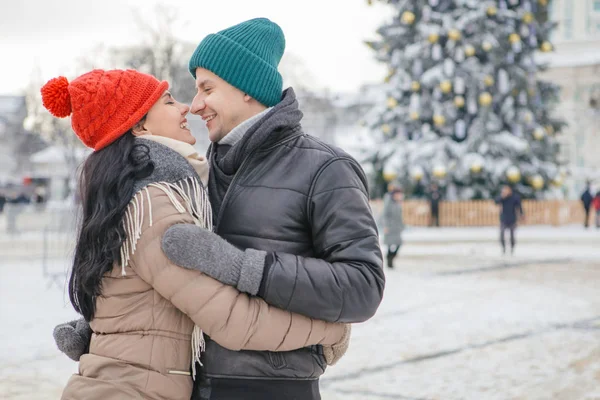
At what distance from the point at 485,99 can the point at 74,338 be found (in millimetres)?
25254

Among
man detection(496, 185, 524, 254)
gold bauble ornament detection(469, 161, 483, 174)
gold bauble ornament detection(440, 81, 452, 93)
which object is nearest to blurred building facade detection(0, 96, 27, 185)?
gold bauble ornament detection(440, 81, 452, 93)

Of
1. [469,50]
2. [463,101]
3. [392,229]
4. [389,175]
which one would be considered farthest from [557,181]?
[392,229]

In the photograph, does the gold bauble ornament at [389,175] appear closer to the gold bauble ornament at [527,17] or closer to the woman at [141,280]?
the gold bauble ornament at [527,17]

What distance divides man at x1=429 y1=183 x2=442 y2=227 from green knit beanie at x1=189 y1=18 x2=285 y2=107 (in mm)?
24912

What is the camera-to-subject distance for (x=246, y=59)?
8.46 feet

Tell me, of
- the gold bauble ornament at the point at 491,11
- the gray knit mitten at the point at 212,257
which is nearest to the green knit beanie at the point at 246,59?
the gray knit mitten at the point at 212,257

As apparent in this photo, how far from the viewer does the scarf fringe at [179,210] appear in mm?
2350

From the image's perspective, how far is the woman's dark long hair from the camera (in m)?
2.38

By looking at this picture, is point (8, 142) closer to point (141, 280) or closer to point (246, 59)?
point (246, 59)

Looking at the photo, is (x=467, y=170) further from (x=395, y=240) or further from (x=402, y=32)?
(x=395, y=240)

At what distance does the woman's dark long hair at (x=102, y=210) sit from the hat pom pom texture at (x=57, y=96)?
215 mm

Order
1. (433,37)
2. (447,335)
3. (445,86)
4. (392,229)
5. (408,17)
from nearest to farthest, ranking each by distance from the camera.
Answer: (447,335) → (392,229) → (445,86) → (433,37) → (408,17)

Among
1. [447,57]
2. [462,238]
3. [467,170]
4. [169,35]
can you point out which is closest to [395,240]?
[462,238]

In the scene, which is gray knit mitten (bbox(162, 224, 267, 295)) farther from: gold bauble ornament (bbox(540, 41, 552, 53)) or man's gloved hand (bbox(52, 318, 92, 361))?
gold bauble ornament (bbox(540, 41, 552, 53))
